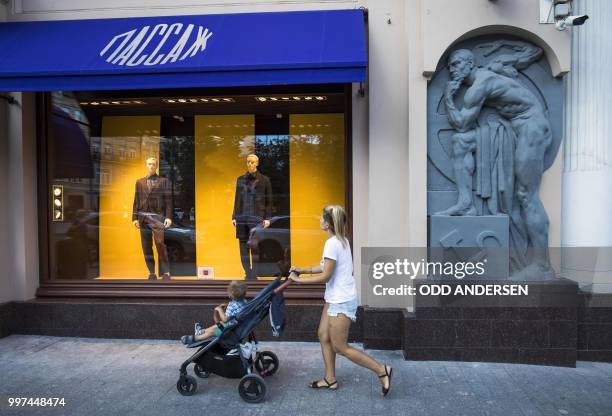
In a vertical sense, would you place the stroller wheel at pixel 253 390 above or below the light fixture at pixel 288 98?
below

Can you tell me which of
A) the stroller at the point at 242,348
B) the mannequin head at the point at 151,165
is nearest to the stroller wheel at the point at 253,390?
the stroller at the point at 242,348

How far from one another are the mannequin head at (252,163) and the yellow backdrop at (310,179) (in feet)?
1.88

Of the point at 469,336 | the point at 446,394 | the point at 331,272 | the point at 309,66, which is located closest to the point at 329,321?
the point at 331,272

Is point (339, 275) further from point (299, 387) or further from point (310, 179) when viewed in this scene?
point (310, 179)

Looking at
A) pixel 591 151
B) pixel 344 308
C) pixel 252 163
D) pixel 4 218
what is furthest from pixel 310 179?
pixel 4 218

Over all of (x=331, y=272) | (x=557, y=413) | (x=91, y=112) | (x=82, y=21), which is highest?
(x=82, y=21)

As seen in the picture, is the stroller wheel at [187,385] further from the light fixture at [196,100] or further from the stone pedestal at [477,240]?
the light fixture at [196,100]

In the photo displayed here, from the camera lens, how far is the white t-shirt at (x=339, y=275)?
13.7ft

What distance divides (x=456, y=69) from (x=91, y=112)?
18.8ft

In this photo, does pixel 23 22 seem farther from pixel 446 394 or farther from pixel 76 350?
pixel 446 394

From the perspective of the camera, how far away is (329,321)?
4.30 m

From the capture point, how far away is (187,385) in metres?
4.38

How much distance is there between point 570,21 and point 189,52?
4.48 m

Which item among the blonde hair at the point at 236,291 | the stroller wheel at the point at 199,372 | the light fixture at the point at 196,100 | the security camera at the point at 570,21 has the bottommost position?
the stroller wheel at the point at 199,372
